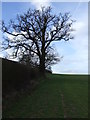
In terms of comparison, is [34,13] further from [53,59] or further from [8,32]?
[53,59]

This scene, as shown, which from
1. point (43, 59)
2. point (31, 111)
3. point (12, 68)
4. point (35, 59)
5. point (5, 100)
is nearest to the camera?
point (31, 111)

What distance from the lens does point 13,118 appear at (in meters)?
9.45

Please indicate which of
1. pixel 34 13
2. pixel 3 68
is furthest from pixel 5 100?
pixel 34 13

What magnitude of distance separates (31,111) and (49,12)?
3231 cm

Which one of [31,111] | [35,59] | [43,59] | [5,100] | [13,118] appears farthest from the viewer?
[35,59]

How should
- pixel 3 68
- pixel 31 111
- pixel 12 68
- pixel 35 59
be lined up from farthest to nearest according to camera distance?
pixel 35 59 < pixel 12 68 < pixel 3 68 < pixel 31 111

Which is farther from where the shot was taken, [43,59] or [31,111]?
[43,59]

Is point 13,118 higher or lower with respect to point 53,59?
lower

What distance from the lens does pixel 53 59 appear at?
147 ft

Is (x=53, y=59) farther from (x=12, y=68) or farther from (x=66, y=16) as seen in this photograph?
(x=12, y=68)

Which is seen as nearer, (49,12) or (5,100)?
(5,100)

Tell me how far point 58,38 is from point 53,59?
4.77m

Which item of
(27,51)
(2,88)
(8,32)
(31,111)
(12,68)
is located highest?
(8,32)

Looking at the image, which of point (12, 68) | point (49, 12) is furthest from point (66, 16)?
point (12, 68)
